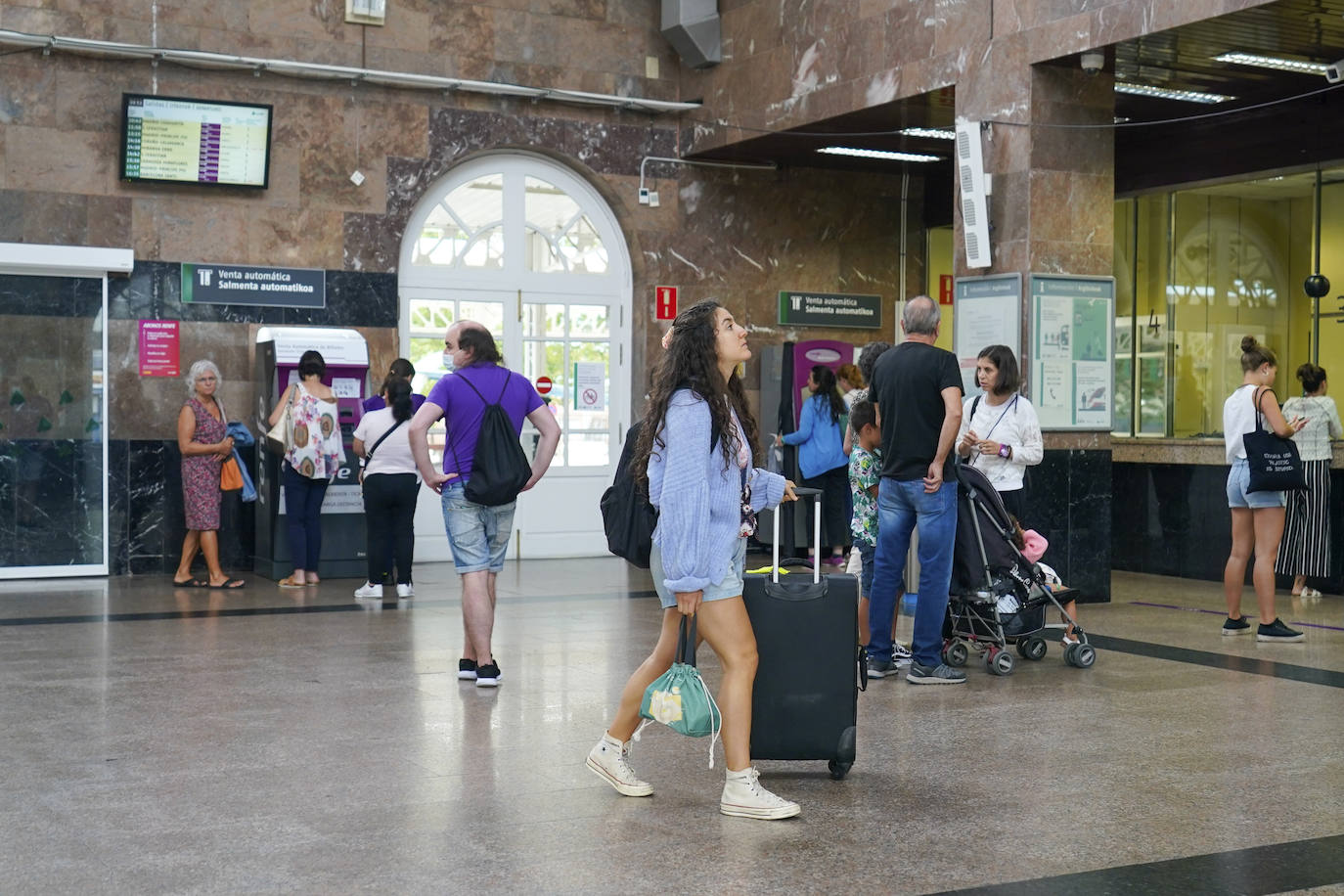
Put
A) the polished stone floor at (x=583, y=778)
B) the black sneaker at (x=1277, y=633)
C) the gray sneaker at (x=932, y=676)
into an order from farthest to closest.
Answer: the black sneaker at (x=1277, y=633)
the gray sneaker at (x=932, y=676)
the polished stone floor at (x=583, y=778)

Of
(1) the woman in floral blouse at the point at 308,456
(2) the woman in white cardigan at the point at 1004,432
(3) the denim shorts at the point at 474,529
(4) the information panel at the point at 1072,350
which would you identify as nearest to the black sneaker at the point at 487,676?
(3) the denim shorts at the point at 474,529

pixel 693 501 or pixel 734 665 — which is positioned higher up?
pixel 693 501

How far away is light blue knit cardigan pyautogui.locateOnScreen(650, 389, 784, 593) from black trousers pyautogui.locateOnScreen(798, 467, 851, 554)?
7809 millimetres

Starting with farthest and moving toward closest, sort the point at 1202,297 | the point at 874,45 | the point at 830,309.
Result: the point at 830,309 < the point at 1202,297 < the point at 874,45

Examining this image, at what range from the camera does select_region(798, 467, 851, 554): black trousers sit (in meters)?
12.2

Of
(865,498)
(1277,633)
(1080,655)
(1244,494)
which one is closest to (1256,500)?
(1244,494)

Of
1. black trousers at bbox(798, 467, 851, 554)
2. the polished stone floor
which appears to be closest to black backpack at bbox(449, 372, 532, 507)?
the polished stone floor

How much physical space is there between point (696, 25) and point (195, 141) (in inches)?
166

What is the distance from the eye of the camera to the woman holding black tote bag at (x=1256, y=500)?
8.06 m

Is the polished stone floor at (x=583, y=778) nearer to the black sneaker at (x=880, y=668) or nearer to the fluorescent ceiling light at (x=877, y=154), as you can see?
the black sneaker at (x=880, y=668)

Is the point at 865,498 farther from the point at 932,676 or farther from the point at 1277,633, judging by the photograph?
the point at 1277,633

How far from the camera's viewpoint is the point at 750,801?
14.6 feet

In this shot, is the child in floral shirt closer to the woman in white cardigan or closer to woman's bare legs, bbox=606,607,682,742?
the woman in white cardigan

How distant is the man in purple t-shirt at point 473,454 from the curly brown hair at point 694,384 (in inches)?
80.1
